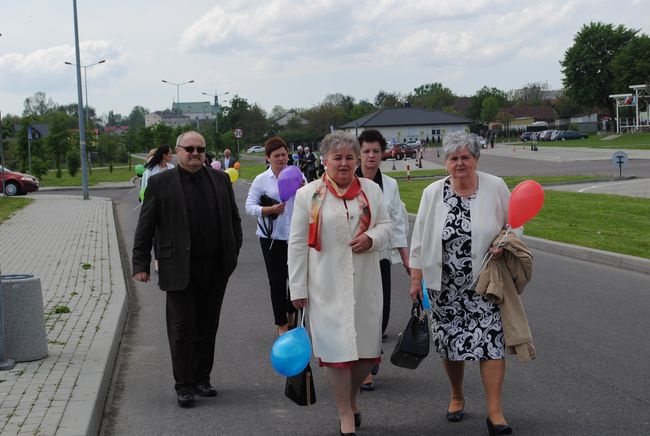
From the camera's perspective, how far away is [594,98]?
11681 centimetres

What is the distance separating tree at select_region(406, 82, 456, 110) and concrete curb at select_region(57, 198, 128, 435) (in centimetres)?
15476

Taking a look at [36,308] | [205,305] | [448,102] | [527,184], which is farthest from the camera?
[448,102]

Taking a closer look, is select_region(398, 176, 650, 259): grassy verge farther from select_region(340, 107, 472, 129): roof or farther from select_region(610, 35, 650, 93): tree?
select_region(340, 107, 472, 129): roof

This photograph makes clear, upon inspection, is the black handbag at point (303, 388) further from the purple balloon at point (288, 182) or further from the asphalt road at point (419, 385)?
the purple balloon at point (288, 182)

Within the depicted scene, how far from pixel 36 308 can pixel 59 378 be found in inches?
35.4

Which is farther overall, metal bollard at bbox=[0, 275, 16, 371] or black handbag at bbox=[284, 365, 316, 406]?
metal bollard at bbox=[0, 275, 16, 371]

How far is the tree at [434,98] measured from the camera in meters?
172

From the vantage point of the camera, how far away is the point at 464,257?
18.1 feet

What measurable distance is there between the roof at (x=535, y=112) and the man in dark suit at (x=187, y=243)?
501 feet

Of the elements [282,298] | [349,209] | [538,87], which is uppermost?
[538,87]

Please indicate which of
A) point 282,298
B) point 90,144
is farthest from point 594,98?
point 282,298

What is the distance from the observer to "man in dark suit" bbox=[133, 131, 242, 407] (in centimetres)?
645

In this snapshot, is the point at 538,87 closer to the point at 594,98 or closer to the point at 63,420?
the point at 594,98

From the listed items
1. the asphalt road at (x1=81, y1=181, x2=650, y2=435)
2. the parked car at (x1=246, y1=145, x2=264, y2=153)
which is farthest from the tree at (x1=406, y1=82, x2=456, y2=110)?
the asphalt road at (x1=81, y1=181, x2=650, y2=435)
